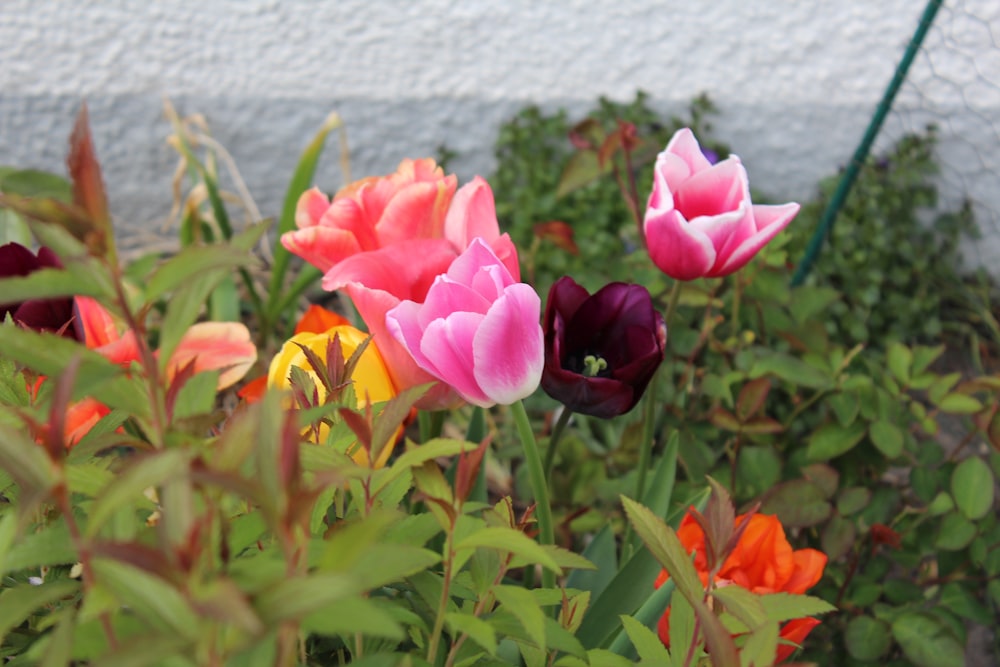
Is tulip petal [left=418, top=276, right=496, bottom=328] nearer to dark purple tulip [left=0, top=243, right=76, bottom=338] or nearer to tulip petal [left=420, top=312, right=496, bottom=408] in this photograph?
tulip petal [left=420, top=312, right=496, bottom=408]

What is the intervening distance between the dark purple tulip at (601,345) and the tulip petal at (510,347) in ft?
0.15

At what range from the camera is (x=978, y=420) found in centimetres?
82

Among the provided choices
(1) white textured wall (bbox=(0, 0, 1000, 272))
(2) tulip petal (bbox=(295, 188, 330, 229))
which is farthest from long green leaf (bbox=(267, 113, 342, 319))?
(2) tulip petal (bbox=(295, 188, 330, 229))

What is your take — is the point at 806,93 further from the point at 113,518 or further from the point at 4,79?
the point at 113,518

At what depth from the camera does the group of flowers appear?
0.43 metres

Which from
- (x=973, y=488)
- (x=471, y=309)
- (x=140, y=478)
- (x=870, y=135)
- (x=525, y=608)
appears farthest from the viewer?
(x=870, y=135)

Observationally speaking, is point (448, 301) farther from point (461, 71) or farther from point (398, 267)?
point (461, 71)

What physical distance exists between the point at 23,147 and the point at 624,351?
1.45m

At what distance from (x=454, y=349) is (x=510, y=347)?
0.09 ft

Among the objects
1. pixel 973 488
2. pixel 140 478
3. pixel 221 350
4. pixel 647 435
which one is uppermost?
pixel 140 478

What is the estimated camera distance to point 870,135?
1.30 m

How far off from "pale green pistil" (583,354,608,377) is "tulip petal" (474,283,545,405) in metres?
0.10

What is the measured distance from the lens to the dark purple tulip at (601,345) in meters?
0.50

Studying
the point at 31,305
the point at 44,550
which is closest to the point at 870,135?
the point at 31,305
